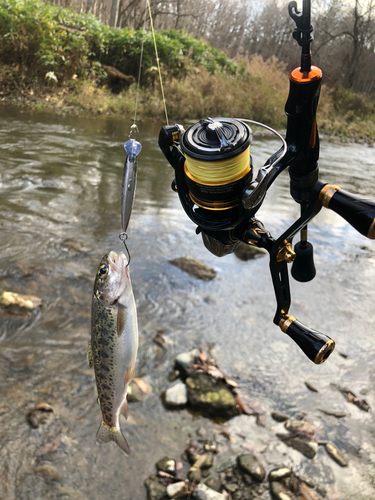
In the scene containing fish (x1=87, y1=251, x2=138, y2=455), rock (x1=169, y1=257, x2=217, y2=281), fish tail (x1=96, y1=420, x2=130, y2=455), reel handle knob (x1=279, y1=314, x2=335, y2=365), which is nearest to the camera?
reel handle knob (x1=279, y1=314, x2=335, y2=365)

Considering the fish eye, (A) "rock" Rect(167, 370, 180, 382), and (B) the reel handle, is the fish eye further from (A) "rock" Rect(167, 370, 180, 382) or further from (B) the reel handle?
(A) "rock" Rect(167, 370, 180, 382)

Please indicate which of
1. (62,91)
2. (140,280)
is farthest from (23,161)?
(62,91)

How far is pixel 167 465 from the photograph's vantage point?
3209mm

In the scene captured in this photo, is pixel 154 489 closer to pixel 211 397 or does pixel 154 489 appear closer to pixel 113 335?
pixel 211 397

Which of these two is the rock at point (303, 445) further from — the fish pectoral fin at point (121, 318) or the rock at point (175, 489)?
the fish pectoral fin at point (121, 318)

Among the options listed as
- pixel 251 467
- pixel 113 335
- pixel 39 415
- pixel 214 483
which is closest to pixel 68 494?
pixel 39 415

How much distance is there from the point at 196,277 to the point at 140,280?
71cm

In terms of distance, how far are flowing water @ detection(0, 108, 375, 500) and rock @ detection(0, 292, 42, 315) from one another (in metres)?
0.08

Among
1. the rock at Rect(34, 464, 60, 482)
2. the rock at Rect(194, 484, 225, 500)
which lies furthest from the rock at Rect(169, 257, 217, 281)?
the rock at Rect(34, 464, 60, 482)

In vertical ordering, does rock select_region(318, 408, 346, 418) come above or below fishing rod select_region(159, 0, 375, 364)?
below

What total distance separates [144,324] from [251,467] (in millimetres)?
1875

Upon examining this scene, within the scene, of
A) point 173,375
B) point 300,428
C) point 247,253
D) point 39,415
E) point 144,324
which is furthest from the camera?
point 247,253

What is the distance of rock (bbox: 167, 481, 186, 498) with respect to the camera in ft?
9.87

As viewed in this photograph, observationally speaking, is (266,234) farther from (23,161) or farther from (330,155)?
(330,155)
